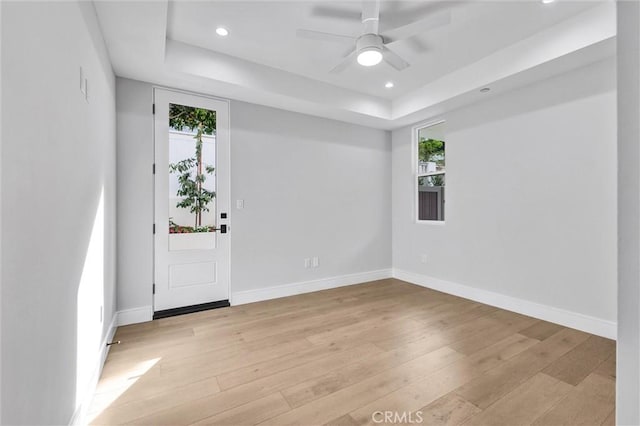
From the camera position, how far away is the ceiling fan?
2223 millimetres

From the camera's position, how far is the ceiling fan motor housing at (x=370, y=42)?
2.45 m

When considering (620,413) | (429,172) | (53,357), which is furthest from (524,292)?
(53,357)

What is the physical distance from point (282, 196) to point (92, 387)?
2.68 metres

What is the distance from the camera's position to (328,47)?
9.97 ft

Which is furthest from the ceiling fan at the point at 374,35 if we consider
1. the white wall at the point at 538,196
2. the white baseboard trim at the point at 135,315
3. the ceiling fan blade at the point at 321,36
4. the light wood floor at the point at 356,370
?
the white baseboard trim at the point at 135,315

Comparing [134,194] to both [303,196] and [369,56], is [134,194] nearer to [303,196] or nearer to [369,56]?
[303,196]

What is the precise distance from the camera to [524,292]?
3330mm

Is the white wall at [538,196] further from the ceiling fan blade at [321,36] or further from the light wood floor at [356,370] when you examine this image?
the ceiling fan blade at [321,36]

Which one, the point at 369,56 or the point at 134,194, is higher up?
the point at 369,56

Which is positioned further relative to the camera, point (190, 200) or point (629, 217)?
point (190, 200)

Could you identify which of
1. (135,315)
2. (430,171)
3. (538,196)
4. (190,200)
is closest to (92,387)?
(135,315)

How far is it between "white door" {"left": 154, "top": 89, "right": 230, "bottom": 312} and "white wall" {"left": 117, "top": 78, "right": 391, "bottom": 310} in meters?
0.11

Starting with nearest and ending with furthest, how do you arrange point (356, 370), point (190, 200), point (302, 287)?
point (356, 370)
point (190, 200)
point (302, 287)

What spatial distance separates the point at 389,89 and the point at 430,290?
2881 millimetres
